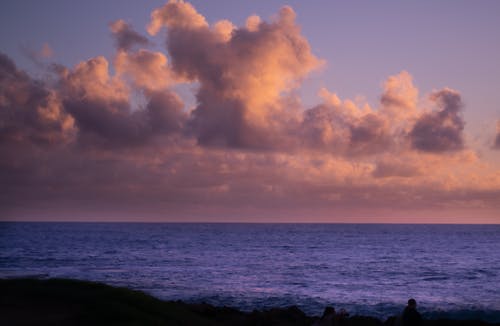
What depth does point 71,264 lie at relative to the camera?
2088 inches

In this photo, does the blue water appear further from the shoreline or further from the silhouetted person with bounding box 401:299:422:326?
the silhouetted person with bounding box 401:299:422:326

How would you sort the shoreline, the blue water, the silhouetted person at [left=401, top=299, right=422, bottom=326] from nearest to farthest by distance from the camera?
the silhouetted person at [left=401, top=299, right=422, bottom=326] → the shoreline → the blue water

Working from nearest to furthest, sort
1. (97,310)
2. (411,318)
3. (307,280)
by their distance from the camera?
(411,318)
(97,310)
(307,280)

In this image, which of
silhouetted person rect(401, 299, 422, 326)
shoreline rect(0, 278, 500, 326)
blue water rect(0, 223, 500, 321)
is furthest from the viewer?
blue water rect(0, 223, 500, 321)

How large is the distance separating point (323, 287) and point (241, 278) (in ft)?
26.3

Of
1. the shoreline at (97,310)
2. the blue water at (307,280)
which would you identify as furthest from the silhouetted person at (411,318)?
the blue water at (307,280)

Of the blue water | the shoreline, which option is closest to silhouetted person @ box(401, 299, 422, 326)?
the shoreline

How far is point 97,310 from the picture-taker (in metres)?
16.7

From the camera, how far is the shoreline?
634 inches

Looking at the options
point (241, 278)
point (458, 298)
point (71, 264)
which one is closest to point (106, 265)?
point (71, 264)

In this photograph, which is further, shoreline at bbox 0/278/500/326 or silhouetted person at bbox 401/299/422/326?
shoreline at bbox 0/278/500/326

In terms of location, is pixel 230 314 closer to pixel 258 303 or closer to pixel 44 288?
pixel 258 303

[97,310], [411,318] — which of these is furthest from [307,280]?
[97,310]

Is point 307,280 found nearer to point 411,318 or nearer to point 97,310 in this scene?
point 411,318
